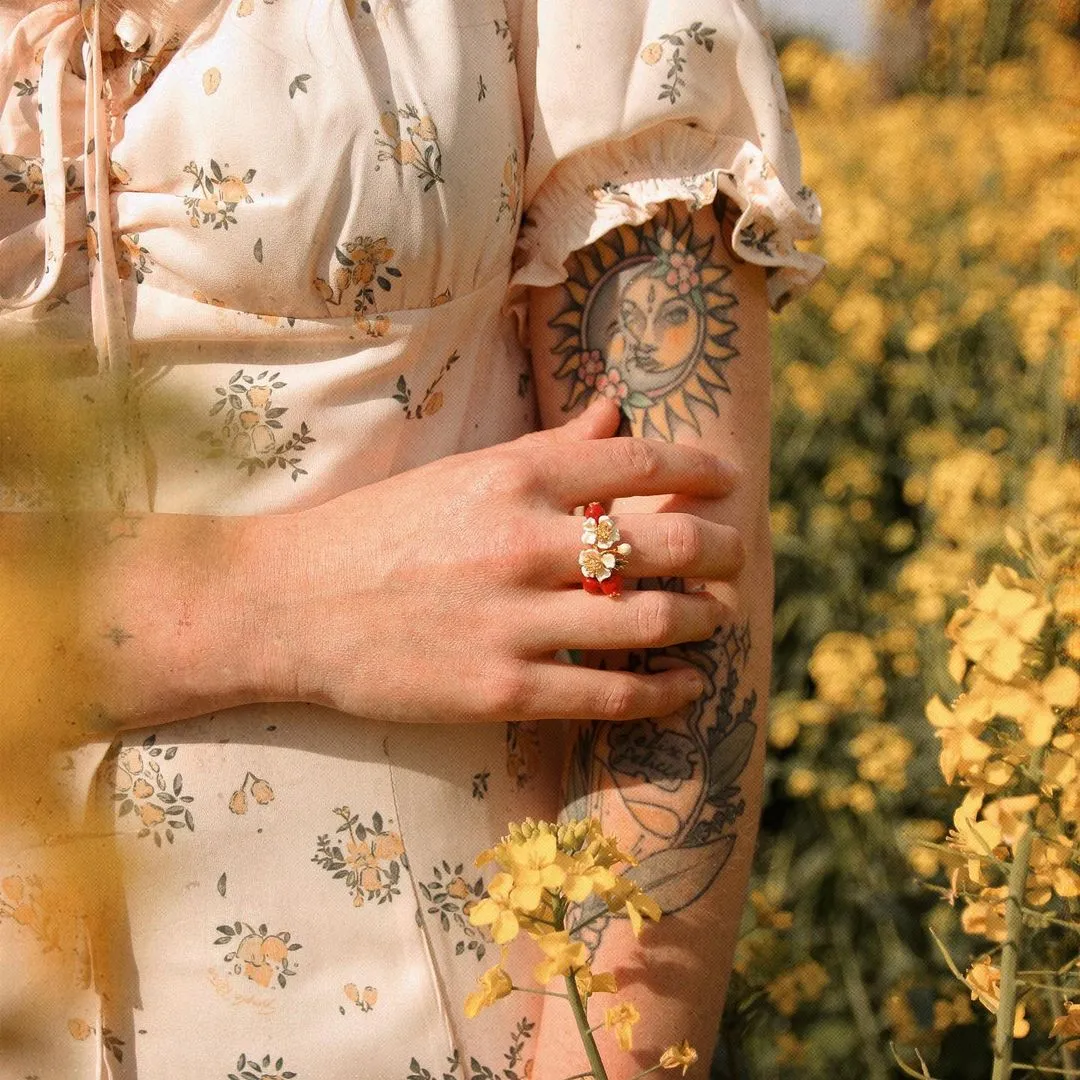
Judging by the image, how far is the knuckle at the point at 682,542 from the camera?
3.37 ft

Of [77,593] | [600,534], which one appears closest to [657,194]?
[600,534]

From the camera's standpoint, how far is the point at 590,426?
111cm

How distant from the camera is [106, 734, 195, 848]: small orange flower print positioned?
1.01 meters

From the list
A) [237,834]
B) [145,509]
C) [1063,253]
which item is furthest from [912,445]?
[145,509]

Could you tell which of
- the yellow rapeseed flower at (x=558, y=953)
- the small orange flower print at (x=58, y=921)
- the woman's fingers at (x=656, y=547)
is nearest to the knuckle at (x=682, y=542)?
the woman's fingers at (x=656, y=547)

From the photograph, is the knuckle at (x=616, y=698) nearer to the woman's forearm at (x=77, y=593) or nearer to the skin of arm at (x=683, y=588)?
the skin of arm at (x=683, y=588)

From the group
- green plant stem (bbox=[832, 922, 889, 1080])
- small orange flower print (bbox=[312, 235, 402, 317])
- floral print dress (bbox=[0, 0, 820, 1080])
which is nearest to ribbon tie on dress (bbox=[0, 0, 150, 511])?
floral print dress (bbox=[0, 0, 820, 1080])

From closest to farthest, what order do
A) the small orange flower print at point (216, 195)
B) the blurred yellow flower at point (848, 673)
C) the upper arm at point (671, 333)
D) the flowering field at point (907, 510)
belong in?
the small orange flower print at point (216, 195) → the upper arm at point (671, 333) → the flowering field at point (907, 510) → the blurred yellow flower at point (848, 673)

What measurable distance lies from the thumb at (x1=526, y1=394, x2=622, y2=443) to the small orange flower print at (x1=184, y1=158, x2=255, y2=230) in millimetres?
284

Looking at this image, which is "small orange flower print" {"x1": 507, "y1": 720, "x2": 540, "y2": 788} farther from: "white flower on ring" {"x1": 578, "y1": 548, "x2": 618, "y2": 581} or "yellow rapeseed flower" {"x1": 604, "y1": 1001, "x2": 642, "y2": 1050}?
"yellow rapeseed flower" {"x1": 604, "y1": 1001, "x2": 642, "y2": 1050}

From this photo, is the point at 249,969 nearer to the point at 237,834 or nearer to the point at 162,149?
the point at 237,834

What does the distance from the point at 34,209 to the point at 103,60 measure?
129 millimetres

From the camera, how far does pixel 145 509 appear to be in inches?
13.8

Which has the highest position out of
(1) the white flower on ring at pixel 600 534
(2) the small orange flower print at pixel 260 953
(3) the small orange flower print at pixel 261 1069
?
(1) the white flower on ring at pixel 600 534
